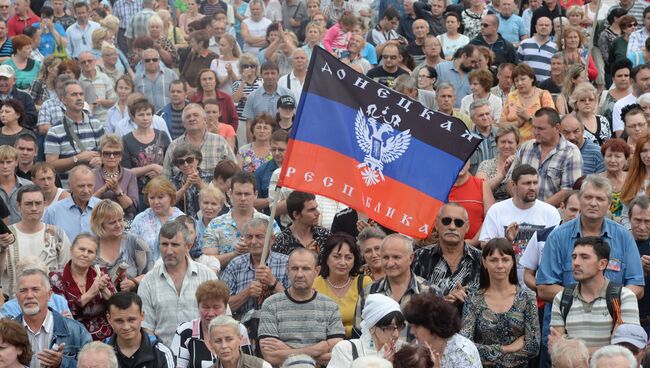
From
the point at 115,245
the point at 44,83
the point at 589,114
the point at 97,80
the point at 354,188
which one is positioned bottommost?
the point at 115,245

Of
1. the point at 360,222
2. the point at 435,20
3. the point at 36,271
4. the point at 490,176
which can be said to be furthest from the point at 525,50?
the point at 36,271

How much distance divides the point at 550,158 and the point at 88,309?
4990 mm

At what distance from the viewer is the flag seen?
40.4 ft

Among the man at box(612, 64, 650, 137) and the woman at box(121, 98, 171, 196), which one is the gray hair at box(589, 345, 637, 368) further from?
the man at box(612, 64, 650, 137)

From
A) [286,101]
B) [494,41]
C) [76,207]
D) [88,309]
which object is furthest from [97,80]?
[88,309]

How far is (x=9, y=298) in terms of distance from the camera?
535 inches

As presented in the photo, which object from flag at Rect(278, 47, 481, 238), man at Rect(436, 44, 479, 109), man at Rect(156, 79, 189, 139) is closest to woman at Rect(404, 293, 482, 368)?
flag at Rect(278, 47, 481, 238)

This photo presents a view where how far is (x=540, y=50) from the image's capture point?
830 inches

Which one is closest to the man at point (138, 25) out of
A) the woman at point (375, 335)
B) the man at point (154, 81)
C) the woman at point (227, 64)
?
the woman at point (227, 64)

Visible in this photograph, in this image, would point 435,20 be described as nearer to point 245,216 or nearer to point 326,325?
point 245,216

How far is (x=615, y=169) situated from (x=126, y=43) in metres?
11.2

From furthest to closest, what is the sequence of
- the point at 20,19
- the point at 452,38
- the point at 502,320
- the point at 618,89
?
the point at 20,19 < the point at 452,38 < the point at 618,89 < the point at 502,320

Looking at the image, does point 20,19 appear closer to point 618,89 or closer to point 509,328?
point 618,89

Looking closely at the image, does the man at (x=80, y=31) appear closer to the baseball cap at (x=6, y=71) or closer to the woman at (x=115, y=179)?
the baseball cap at (x=6, y=71)
